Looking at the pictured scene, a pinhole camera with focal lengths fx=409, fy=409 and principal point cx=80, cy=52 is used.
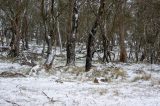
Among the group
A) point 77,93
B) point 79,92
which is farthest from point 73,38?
point 77,93

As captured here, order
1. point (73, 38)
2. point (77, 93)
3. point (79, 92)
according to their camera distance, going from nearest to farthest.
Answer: point (77, 93)
point (79, 92)
point (73, 38)

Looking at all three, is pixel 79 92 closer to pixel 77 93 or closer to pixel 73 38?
pixel 77 93

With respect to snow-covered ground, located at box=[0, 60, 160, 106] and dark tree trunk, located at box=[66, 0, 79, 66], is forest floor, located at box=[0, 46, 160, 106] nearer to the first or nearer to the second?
snow-covered ground, located at box=[0, 60, 160, 106]

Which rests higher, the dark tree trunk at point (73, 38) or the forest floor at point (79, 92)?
the dark tree trunk at point (73, 38)

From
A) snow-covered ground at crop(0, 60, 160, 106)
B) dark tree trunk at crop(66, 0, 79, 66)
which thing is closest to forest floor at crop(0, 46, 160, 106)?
snow-covered ground at crop(0, 60, 160, 106)

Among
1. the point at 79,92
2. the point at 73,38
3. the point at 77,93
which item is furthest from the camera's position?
the point at 73,38

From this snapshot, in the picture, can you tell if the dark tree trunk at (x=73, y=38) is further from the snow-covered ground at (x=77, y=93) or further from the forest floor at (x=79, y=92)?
the snow-covered ground at (x=77, y=93)

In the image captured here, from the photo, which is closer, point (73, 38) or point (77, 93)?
point (77, 93)

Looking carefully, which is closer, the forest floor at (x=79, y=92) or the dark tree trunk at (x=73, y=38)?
the forest floor at (x=79, y=92)

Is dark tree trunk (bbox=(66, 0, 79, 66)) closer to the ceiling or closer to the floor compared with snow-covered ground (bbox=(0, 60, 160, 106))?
closer to the ceiling

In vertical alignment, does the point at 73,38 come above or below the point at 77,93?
above

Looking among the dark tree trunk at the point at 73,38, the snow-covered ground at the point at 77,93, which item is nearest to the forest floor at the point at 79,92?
the snow-covered ground at the point at 77,93

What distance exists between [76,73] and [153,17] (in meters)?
14.3

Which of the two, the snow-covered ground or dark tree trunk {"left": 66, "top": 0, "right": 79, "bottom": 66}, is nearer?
the snow-covered ground
